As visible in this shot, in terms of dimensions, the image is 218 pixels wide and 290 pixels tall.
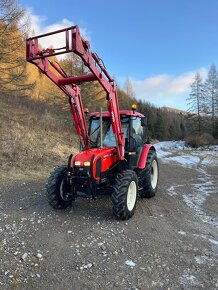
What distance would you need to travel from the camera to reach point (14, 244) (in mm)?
5098

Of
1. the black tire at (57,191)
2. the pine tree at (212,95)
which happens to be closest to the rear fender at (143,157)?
the black tire at (57,191)

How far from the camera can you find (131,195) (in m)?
6.77

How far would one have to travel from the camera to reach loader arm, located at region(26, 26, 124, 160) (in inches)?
211

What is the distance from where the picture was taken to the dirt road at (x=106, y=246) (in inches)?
160

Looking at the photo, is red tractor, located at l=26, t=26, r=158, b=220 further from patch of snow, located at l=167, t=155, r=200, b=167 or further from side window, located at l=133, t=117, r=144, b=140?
patch of snow, located at l=167, t=155, r=200, b=167

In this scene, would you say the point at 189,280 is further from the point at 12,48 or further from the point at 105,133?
the point at 12,48

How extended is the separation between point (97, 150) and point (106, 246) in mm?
2481

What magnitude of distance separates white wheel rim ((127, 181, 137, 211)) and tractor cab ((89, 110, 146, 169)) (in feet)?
2.74

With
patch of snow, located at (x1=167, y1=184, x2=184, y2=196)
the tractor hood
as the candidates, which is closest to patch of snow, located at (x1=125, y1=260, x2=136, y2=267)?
the tractor hood

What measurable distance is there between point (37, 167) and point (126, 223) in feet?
25.2

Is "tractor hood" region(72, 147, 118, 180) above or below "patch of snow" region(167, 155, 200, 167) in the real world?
above

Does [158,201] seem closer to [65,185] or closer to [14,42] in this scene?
[65,185]

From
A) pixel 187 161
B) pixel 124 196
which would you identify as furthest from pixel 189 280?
pixel 187 161

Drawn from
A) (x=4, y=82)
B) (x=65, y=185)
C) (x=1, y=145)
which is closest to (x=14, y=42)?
(x=4, y=82)
